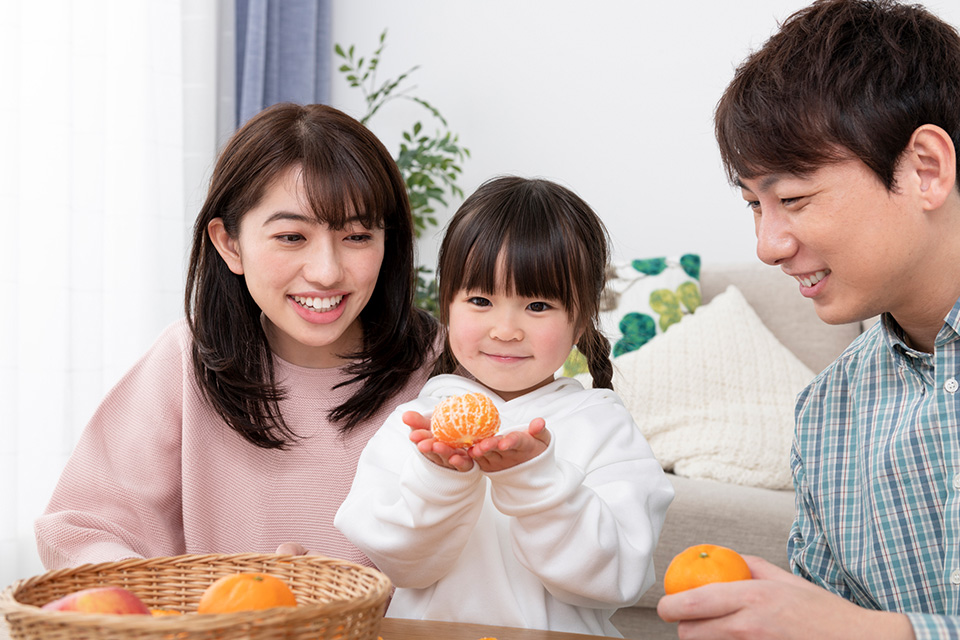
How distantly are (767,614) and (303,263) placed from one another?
880 mm

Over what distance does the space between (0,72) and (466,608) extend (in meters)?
2.12

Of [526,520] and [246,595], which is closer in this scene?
[246,595]

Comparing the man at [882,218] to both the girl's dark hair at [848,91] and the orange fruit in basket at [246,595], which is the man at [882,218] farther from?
the orange fruit in basket at [246,595]

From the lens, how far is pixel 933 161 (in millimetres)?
1049

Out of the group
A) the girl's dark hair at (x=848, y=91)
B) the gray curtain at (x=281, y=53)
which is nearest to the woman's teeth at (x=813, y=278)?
the girl's dark hair at (x=848, y=91)

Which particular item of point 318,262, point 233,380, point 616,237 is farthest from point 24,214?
point 616,237

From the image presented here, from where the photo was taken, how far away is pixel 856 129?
1.04 meters

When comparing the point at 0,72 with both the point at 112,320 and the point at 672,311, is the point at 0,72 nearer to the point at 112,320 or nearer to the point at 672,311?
the point at 112,320

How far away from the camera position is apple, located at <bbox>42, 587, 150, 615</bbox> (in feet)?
2.29

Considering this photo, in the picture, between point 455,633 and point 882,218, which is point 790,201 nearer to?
point 882,218

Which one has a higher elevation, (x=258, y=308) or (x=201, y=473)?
(x=258, y=308)

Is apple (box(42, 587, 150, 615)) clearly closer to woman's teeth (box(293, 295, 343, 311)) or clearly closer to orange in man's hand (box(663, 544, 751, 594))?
orange in man's hand (box(663, 544, 751, 594))

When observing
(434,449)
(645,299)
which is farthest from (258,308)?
(645,299)

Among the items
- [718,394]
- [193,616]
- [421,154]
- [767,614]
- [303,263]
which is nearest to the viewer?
[193,616]
